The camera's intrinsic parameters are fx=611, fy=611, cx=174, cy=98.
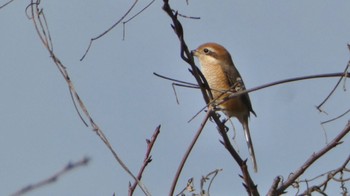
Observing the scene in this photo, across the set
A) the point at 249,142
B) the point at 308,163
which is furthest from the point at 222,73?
the point at 308,163

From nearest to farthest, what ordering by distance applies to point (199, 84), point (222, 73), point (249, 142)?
point (199, 84)
point (249, 142)
point (222, 73)

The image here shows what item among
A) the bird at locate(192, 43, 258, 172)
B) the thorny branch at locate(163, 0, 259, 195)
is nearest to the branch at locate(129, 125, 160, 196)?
the thorny branch at locate(163, 0, 259, 195)

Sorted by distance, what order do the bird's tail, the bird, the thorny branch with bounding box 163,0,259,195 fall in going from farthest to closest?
the bird → the bird's tail → the thorny branch with bounding box 163,0,259,195

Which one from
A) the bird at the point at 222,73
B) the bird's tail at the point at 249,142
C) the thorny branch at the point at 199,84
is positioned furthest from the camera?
the bird at the point at 222,73

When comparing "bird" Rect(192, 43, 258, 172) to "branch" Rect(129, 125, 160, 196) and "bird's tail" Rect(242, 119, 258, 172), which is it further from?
"branch" Rect(129, 125, 160, 196)

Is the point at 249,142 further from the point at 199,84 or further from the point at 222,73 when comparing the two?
the point at 199,84

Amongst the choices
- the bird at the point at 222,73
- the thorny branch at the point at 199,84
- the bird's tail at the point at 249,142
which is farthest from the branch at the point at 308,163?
the bird at the point at 222,73

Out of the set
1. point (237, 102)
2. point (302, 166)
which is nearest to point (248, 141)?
point (237, 102)

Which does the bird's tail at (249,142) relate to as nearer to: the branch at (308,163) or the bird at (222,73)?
the bird at (222,73)

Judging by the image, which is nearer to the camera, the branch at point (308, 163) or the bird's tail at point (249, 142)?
the branch at point (308, 163)

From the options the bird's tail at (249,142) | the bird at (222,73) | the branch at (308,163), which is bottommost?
the branch at (308,163)

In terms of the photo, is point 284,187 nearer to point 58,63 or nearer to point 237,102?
point 58,63

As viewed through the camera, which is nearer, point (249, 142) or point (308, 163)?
point (308, 163)

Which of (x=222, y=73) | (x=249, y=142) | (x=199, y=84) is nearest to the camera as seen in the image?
(x=199, y=84)
